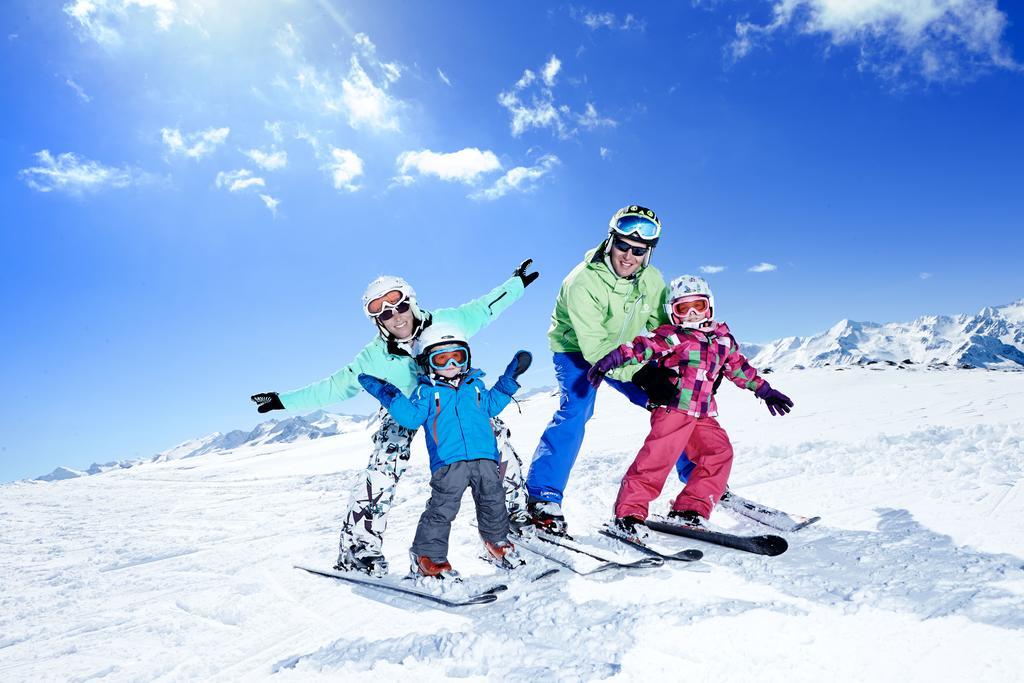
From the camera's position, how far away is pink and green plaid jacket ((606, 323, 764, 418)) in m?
4.35

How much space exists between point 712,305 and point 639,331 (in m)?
0.72

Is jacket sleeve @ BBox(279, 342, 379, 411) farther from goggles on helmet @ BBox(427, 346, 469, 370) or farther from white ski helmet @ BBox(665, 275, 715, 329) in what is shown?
white ski helmet @ BBox(665, 275, 715, 329)

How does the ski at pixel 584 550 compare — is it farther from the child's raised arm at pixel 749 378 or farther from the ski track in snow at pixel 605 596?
the child's raised arm at pixel 749 378

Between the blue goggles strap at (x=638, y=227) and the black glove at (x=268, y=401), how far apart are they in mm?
2829

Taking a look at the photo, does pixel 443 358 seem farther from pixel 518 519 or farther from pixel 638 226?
pixel 638 226

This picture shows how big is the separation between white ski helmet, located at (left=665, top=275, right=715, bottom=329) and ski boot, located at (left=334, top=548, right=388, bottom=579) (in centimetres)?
276

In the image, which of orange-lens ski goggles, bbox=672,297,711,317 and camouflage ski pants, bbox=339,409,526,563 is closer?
camouflage ski pants, bbox=339,409,526,563

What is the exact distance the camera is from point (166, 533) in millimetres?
6059

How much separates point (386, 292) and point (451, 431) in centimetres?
116

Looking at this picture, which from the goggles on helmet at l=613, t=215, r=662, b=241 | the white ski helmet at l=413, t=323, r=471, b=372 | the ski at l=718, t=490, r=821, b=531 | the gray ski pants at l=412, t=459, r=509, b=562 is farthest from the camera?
the goggles on helmet at l=613, t=215, r=662, b=241

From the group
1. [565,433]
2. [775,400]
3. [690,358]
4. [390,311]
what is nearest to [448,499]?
[565,433]

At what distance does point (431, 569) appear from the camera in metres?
3.61

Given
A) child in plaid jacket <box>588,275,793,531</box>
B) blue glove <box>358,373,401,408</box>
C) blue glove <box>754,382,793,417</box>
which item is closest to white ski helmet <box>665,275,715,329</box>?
child in plaid jacket <box>588,275,793,531</box>

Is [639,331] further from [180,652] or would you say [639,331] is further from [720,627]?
[180,652]
